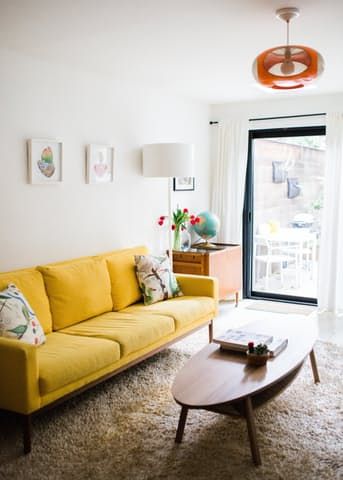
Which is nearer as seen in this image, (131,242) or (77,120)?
(77,120)

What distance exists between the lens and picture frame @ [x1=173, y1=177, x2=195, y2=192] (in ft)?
18.9

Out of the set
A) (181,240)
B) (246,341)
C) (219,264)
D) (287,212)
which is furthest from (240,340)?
(287,212)

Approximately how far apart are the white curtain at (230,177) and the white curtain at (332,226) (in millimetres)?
968

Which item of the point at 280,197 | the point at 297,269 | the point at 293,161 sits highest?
the point at 293,161

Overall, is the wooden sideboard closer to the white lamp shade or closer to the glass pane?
the glass pane

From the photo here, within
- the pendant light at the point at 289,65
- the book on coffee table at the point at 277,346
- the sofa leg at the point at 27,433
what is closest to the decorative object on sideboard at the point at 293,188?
the book on coffee table at the point at 277,346

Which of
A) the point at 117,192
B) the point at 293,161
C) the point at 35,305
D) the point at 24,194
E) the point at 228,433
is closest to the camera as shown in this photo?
the point at 228,433

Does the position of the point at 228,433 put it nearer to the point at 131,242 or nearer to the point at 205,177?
the point at 131,242

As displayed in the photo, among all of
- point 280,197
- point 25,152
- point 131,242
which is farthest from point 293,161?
point 25,152

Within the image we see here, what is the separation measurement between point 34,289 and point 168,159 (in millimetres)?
1832

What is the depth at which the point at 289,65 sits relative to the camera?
2863 mm

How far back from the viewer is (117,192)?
484cm

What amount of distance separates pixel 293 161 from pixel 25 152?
3.23 meters

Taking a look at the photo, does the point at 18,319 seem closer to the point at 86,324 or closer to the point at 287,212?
the point at 86,324
